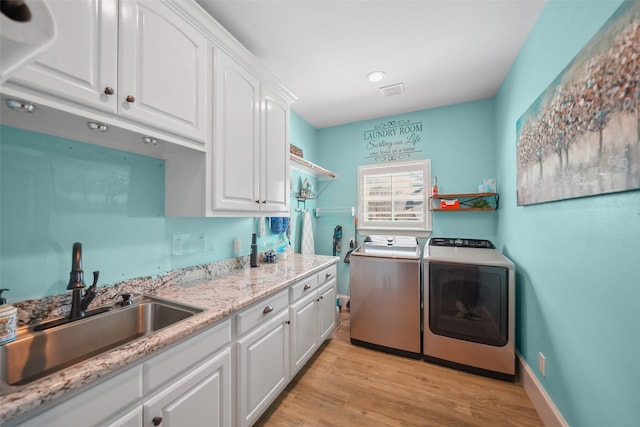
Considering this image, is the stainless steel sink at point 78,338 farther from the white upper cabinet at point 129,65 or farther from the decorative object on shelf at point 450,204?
the decorative object on shelf at point 450,204

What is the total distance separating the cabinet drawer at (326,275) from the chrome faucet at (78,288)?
1.50 m

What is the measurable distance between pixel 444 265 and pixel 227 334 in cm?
181

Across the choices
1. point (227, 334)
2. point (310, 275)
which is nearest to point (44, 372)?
point (227, 334)

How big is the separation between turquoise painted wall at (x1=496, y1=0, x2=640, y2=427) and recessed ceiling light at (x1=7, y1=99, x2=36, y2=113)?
2196 mm

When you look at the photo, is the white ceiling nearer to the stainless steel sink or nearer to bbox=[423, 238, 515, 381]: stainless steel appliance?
bbox=[423, 238, 515, 381]: stainless steel appliance

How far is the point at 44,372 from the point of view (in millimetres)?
895

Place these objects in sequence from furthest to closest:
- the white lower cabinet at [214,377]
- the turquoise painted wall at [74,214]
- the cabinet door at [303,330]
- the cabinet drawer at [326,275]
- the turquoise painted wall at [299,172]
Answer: the turquoise painted wall at [299,172] < the cabinet drawer at [326,275] < the cabinet door at [303,330] < the turquoise painted wall at [74,214] < the white lower cabinet at [214,377]

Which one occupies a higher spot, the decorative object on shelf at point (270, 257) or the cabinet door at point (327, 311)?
the decorative object on shelf at point (270, 257)

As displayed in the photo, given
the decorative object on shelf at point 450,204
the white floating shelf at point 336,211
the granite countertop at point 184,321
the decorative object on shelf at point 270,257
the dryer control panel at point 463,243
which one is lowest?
the granite countertop at point 184,321

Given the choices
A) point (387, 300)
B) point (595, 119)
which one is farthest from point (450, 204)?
point (595, 119)

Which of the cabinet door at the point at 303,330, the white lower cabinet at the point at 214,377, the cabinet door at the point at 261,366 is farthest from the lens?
the cabinet door at the point at 303,330

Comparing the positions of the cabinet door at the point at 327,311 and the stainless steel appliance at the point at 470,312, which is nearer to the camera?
the stainless steel appliance at the point at 470,312

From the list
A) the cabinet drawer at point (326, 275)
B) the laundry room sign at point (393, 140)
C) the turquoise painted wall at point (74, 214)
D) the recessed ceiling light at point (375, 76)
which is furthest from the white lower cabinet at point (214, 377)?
the laundry room sign at point (393, 140)

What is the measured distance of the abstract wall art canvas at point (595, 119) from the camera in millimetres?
867
